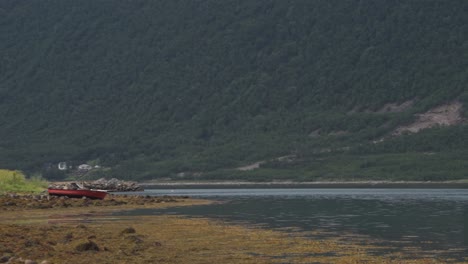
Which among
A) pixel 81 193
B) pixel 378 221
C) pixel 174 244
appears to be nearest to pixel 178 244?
pixel 174 244

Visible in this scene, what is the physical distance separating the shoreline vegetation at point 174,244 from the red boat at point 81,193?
34.3m

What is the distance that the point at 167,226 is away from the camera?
213 feet

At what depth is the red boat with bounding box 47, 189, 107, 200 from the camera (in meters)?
106

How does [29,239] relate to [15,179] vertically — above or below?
below

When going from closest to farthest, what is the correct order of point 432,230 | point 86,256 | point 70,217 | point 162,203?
point 86,256 → point 432,230 → point 70,217 → point 162,203

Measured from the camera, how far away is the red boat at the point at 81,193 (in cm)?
10575

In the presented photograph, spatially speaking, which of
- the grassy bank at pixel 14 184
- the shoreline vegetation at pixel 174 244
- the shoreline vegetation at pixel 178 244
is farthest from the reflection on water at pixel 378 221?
the grassy bank at pixel 14 184

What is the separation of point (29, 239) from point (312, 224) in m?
22.9

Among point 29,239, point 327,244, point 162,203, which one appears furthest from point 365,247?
point 162,203

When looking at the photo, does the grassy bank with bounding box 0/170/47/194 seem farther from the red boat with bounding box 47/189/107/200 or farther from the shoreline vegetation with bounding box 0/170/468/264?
the shoreline vegetation with bounding box 0/170/468/264

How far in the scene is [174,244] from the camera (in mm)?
51938

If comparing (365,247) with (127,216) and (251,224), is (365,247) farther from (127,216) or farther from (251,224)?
(127,216)

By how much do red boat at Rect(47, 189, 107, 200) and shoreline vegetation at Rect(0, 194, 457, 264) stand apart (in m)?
34.3

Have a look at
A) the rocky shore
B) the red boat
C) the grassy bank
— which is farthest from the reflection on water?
the grassy bank
